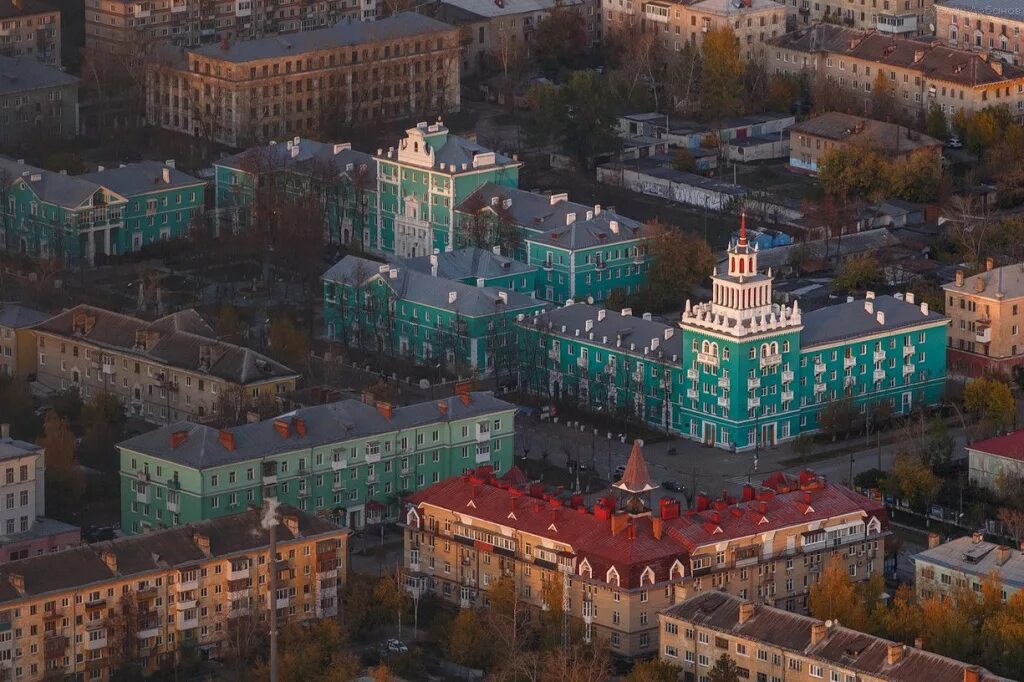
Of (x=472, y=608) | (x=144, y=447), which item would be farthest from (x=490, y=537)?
(x=144, y=447)

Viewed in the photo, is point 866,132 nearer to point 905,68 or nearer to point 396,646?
point 905,68

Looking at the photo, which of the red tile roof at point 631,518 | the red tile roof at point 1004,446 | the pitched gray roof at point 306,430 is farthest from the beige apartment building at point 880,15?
the red tile roof at point 631,518

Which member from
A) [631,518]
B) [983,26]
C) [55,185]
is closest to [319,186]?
[55,185]

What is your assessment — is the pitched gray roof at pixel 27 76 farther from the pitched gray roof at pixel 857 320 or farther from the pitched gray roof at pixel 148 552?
the pitched gray roof at pixel 148 552

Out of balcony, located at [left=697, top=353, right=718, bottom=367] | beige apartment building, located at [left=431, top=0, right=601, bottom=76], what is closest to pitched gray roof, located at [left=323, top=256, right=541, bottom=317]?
balcony, located at [left=697, top=353, right=718, bottom=367]

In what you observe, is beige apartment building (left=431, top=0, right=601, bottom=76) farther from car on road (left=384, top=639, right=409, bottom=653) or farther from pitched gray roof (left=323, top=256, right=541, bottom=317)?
car on road (left=384, top=639, right=409, bottom=653)

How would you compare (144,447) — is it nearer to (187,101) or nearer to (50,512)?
(50,512)

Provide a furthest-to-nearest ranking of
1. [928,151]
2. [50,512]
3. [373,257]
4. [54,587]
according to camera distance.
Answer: [928,151], [373,257], [50,512], [54,587]
